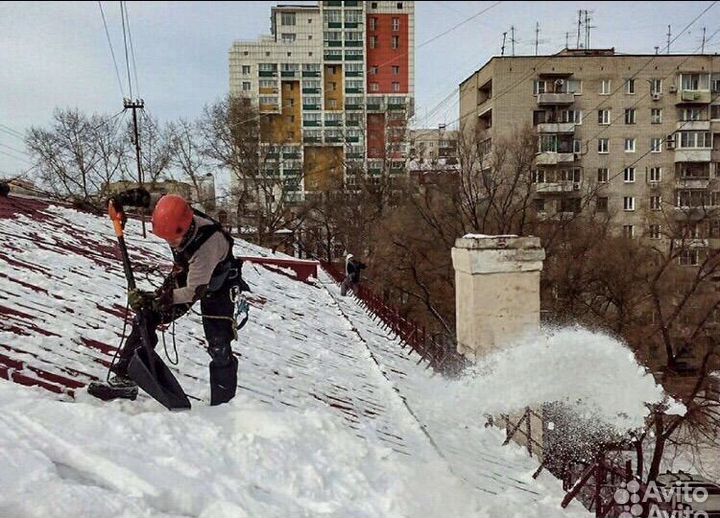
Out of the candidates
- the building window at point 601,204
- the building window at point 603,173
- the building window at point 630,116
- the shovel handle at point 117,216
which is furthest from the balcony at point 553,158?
the shovel handle at point 117,216

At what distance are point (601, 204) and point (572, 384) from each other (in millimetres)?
27980

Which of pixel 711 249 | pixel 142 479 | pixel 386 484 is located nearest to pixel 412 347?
pixel 386 484

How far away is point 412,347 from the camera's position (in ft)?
30.5

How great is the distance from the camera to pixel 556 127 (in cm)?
3469

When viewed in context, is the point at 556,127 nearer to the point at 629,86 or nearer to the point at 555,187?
the point at 629,86

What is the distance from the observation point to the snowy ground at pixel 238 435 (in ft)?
10.1

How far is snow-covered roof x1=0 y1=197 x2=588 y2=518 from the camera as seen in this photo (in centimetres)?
307

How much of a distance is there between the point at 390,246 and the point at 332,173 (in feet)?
47.4

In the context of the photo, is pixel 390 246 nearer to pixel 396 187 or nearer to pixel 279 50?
pixel 396 187

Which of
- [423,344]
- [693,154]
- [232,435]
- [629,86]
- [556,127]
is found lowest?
[423,344]

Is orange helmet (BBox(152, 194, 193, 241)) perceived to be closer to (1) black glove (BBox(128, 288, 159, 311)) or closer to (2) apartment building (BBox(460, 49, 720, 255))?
(1) black glove (BBox(128, 288, 159, 311))

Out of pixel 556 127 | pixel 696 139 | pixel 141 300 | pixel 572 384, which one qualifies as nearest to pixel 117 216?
pixel 141 300

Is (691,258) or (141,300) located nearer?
(141,300)

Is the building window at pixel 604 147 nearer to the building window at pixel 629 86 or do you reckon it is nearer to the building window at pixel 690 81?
the building window at pixel 629 86
